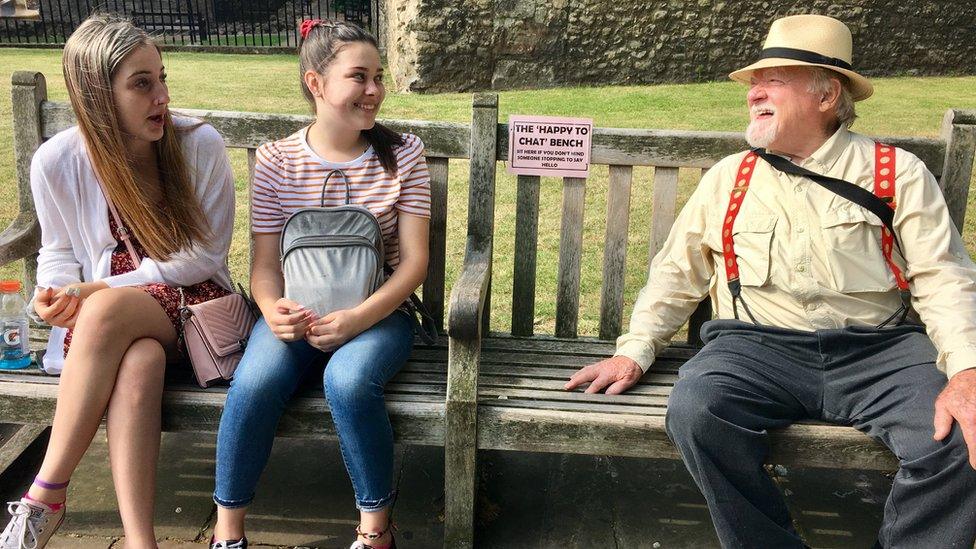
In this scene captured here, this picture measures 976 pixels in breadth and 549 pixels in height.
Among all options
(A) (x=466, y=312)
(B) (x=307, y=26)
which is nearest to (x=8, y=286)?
(B) (x=307, y=26)

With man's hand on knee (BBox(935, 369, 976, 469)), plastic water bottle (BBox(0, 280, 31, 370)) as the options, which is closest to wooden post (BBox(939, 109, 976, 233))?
man's hand on knee (BBox(935, 369, 976, 469))

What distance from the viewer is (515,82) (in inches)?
506

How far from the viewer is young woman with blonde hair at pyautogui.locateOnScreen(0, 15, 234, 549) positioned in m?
2.46

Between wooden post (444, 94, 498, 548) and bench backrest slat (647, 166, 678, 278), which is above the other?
bench backrest slat (647, 166, 678, 278)

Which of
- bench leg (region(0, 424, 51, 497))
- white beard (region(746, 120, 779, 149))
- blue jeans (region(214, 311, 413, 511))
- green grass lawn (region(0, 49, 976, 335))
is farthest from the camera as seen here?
green grass lawn (region(0, 49, 976, 335))

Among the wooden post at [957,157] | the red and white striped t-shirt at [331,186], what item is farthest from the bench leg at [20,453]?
the wooden post at [957,157]

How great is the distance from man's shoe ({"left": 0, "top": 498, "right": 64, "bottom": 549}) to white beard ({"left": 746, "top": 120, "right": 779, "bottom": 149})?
7.30 feet

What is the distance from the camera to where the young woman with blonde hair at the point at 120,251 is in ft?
8.09

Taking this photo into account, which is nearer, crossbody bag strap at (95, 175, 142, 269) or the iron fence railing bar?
crossbody bag strap at (95, 175, 142, 269)

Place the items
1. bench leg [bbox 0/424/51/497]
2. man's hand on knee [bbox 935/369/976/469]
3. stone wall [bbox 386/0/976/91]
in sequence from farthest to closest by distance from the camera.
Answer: stone wall [bbox 386/0/976/91] → bench leg [bbox 0/424/51/497] → man's hand on knee [bbox 935/369/976/469]

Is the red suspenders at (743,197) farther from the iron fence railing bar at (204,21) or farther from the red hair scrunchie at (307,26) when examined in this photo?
the iron fence railing bar at (204,21)

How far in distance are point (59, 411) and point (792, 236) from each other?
210 centimetres

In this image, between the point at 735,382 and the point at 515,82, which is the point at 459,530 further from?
the point at 515,82

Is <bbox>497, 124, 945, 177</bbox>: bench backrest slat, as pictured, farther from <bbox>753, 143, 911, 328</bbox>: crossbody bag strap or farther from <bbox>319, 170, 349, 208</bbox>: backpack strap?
<bbox>319, 170, 349, 208</bbox>: backpack strap
